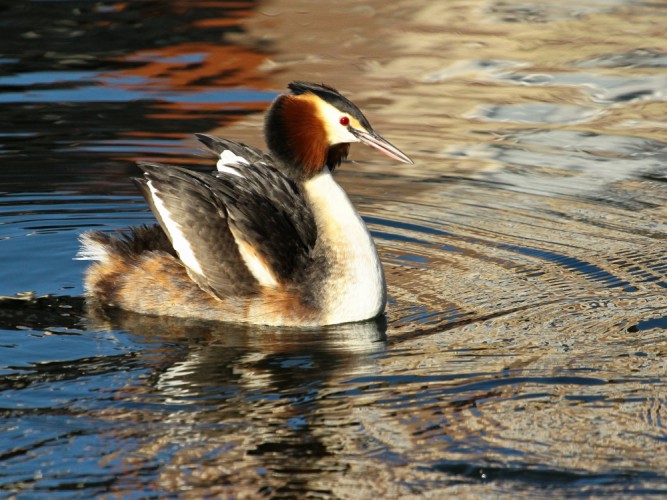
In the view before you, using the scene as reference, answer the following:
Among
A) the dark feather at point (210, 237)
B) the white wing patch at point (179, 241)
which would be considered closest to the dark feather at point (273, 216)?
the dark feather at point (210, 237)

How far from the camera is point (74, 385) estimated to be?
6.90 m

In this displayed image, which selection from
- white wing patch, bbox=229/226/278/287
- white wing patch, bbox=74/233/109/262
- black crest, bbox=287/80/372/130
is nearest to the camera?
black crest, bbox=287/80/372/130

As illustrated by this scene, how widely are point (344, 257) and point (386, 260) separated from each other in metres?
1.27

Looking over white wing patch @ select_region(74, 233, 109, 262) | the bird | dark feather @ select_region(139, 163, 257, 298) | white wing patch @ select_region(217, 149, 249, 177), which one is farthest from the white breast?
white wing patch @ select_region(74, 233, 109, 262)

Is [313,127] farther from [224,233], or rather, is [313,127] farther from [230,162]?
[230,162]

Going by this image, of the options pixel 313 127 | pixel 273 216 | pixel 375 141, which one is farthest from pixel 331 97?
pixel 273 216

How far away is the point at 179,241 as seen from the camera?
8086 mm

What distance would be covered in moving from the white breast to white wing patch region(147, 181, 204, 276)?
812 mm

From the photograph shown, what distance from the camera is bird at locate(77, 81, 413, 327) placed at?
7.95 metres

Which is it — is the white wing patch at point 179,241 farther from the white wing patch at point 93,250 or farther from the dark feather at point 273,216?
the white wing patch at point 93,250

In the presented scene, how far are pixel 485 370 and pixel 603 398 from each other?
0.69 metres

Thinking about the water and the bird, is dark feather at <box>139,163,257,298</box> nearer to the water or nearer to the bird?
the bird

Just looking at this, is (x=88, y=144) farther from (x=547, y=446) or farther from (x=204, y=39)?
(x=547, y=446)

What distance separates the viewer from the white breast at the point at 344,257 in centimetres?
800
